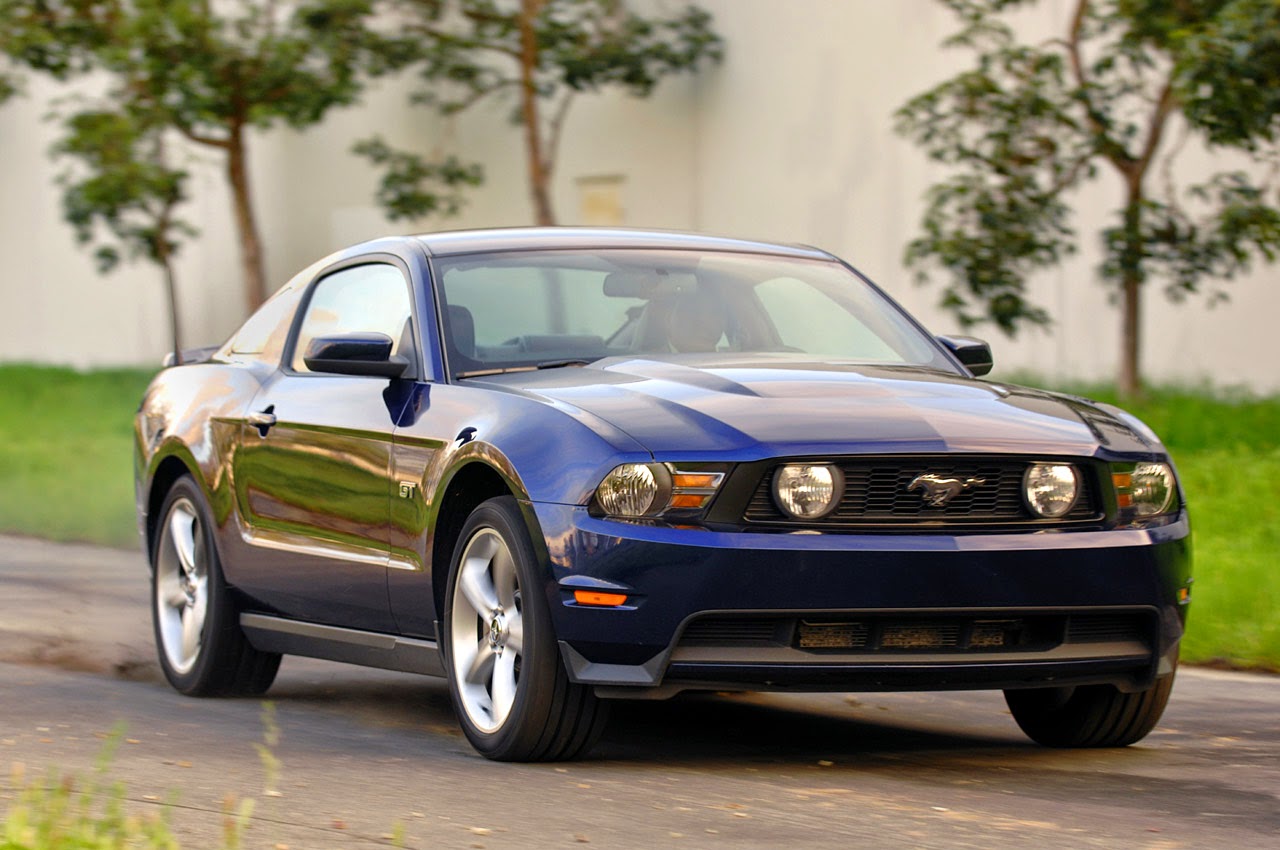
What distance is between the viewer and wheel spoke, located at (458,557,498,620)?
6.02m

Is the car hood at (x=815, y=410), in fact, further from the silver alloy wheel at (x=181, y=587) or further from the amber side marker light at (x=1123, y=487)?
the silver alloy wheel at (x=181, y=587)

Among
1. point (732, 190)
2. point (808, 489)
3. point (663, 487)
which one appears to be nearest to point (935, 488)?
point (808, 489)

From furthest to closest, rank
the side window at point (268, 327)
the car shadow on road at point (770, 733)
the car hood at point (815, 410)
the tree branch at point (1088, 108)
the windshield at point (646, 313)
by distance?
1. the tree branch at point (1088, 108)
2. the side window at point (268, 327)
3. the windshield at point (646, 313)
4. the car shadow on road at point (770, 733)
5. the car hood at point (815, 410)

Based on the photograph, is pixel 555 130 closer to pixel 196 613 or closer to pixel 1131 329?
pixel 1131 329

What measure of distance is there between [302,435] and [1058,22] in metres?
11.8

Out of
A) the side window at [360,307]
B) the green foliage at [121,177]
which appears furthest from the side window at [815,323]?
the green foliage at [121,177]

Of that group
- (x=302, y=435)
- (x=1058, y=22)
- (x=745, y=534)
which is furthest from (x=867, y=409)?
(x=1058, y=22)

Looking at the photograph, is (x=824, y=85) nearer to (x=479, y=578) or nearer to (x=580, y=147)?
(x=580, y=147)

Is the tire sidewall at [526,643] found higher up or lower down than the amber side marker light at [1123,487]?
lower down

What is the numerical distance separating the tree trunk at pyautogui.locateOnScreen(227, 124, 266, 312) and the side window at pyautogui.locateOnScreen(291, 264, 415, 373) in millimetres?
16081

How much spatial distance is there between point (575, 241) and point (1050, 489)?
2066 mm

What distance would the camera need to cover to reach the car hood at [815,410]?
18.5 feet

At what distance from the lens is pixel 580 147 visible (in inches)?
966

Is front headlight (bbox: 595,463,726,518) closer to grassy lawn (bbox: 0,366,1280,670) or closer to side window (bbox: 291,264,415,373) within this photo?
side window (bbox: 291,264,415,373)
